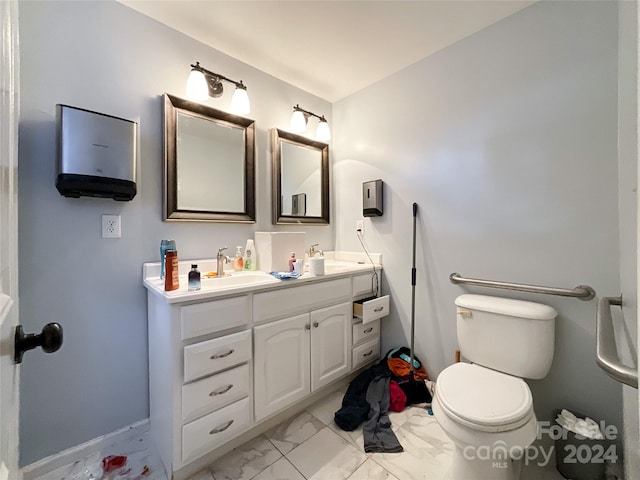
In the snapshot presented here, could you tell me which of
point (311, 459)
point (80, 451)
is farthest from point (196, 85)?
point (311, 459)

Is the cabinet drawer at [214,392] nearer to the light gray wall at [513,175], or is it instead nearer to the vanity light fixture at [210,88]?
the light gray wall at [513,175]

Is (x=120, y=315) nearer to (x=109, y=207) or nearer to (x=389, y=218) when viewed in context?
(x=109, y=207)

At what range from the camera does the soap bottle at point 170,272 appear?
1208mm

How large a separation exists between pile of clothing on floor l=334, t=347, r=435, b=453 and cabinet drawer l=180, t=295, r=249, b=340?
855 mm

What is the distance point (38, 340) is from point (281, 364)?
1.12m

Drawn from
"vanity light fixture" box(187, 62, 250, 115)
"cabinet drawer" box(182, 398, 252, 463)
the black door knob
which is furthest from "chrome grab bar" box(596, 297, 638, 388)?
"vanity light fixture" box(187, 62, 250, 115)

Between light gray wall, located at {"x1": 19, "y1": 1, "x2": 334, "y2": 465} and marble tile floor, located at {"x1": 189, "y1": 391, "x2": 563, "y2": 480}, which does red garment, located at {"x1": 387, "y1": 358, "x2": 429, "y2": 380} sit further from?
light gray wall, located at {"x1": 19, "y1": 1, "x2": 334, "y2": 465}

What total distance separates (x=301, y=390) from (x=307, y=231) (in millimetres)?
1189

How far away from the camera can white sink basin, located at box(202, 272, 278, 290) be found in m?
1.49

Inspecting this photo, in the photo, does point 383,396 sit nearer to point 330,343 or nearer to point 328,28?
point 330,343

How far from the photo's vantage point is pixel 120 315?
140 centimetres

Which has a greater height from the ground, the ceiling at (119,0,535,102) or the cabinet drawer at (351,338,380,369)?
the ceiling at (119,0,535,102)

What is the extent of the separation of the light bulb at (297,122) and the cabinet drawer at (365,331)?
1545 mm

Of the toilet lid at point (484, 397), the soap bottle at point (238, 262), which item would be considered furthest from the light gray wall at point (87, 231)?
the toilet lid at point (484, 397)
